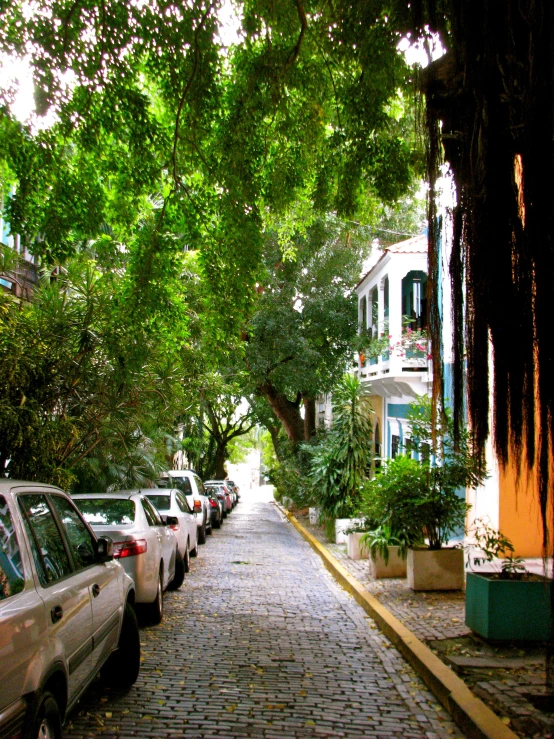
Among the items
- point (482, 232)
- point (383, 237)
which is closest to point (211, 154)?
point (482, 232)

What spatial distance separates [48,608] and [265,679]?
3304 millimetres

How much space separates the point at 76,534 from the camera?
17.8ft

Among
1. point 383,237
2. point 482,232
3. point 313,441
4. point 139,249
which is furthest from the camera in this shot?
point 383,237

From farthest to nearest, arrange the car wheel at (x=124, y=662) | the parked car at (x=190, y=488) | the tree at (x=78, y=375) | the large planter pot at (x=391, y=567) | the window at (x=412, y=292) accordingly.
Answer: the window at (x=412, y=292) < the parked car at (x=190, y=488) < the large planter pot at (x=391, y=567) < the tree at (x=78, y=375) < the car wheel at (x=124, y=662)

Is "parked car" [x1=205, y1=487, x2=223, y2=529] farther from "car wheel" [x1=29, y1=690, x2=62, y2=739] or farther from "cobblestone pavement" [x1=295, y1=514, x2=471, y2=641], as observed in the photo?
"car wheel" [x1=29, y1=690, x2=62, y2=739]

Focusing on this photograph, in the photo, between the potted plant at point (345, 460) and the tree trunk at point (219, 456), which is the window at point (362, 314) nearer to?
the potted plant at point (345, 460)

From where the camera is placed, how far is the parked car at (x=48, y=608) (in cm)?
326

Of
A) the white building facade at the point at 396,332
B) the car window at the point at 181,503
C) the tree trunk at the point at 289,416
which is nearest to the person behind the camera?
the car window at the point at 181,503

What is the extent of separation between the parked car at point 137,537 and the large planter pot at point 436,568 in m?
3.41

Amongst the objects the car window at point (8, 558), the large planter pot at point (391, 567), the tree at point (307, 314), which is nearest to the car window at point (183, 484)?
the tree at point (307, 314)

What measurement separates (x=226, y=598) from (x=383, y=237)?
70.8ft

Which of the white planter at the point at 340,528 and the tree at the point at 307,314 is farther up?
the tree at the point at 307,314

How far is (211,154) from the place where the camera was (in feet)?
33.2

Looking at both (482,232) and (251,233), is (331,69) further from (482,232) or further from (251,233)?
(482,232)
